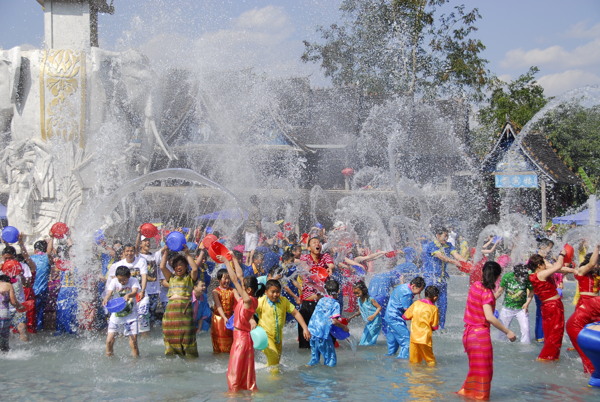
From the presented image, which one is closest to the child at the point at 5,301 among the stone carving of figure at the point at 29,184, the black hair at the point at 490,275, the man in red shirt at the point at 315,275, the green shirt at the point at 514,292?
the man in red shirt at the point at 315,275

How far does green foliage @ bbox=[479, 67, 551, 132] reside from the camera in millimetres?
33875

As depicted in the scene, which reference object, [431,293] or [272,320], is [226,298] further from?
[431,293]

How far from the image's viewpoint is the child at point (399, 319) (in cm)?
845

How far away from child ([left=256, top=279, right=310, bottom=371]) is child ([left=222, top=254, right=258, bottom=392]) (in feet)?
2.41

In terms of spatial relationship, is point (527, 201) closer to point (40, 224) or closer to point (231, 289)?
point (40, 224)

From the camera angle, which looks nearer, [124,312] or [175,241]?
[124,312]

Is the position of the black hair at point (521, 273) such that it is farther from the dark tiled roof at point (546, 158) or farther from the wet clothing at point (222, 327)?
the dark tiled roof at point (546, 158)

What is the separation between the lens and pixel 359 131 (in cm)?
3219

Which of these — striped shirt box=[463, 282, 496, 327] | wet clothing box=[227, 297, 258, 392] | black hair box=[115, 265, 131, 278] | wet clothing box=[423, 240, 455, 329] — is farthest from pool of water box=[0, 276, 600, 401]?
black hair box=[115, 265, 131, 278]

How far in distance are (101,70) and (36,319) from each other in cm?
540

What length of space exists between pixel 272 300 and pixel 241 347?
39.5 inches

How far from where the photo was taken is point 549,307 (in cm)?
820

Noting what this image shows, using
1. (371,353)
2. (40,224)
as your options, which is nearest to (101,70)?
(40,224)

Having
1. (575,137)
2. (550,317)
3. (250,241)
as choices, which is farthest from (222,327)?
(575,137)
